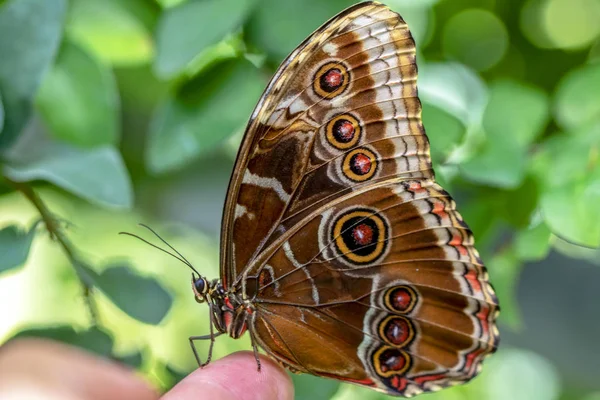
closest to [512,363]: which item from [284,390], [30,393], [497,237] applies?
[497,237]

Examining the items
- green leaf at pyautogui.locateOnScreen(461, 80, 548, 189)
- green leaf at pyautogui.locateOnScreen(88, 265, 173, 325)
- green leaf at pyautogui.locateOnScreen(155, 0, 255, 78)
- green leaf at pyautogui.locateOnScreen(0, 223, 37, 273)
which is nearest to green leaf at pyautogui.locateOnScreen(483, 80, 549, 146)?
green leaf at pyautogui.locateOnScreen(461, 80, 548, 189)

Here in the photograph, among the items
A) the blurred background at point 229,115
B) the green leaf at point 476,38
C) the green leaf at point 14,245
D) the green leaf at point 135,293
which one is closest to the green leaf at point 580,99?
the blurred background at point 229,115

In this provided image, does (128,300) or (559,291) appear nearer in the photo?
(128,300)

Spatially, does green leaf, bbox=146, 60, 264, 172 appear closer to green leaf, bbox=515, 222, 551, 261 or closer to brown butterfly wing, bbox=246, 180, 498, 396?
brown butterfly wing, bbox=246, 180, 498, 396

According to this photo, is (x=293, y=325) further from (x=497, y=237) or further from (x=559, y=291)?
(x=559, y=291)

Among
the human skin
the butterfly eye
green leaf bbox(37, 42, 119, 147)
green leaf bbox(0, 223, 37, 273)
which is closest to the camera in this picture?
the human skin
